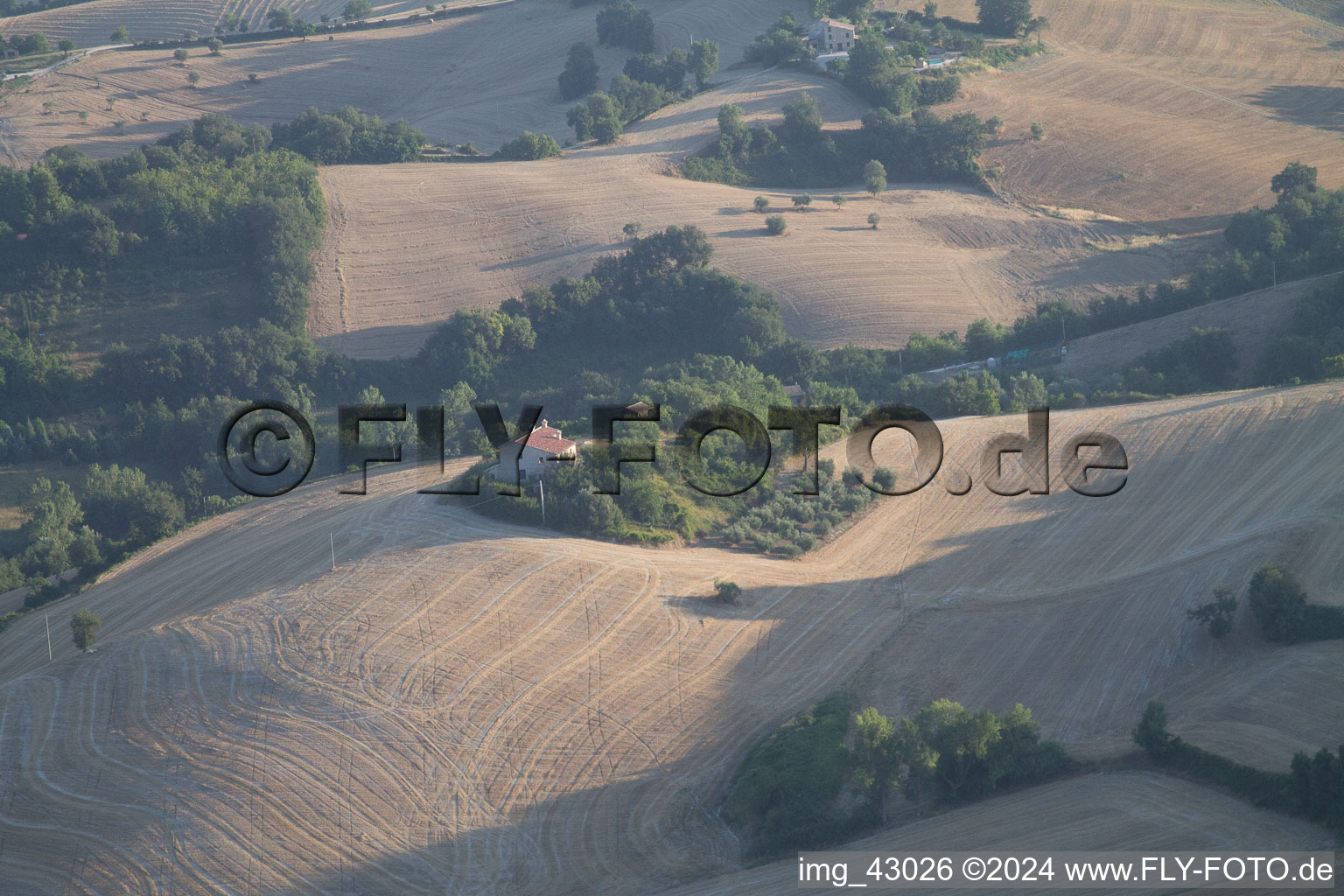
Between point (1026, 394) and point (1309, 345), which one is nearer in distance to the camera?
point (1026, 394)

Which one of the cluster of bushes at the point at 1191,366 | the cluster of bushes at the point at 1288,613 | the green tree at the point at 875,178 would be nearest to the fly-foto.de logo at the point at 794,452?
the cluster of bushes at the point at 1191,366

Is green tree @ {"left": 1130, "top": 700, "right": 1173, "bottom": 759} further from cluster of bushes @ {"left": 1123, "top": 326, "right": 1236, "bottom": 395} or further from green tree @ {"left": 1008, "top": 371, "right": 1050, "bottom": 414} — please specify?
cluster of bushes @ {"left": 1123, "top": 326, "right": 1236, "bottom": 395}

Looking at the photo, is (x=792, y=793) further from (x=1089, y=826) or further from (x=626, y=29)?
(x=626, y=29)

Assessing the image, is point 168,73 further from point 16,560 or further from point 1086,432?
point 1086,432

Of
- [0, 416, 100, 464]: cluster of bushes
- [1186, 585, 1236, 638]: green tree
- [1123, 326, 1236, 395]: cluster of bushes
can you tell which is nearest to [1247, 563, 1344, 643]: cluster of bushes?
[1186, 585, 1236, 638]: green tree

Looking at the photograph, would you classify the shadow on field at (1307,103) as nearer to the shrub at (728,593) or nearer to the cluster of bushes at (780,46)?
the cluster of bushes at (780,46)

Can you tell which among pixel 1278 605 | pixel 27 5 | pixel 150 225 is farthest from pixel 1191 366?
pixel 27 5

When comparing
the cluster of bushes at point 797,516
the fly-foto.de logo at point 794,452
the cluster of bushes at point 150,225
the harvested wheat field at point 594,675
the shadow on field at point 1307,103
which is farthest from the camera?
the shadow on field at point 1307,103
